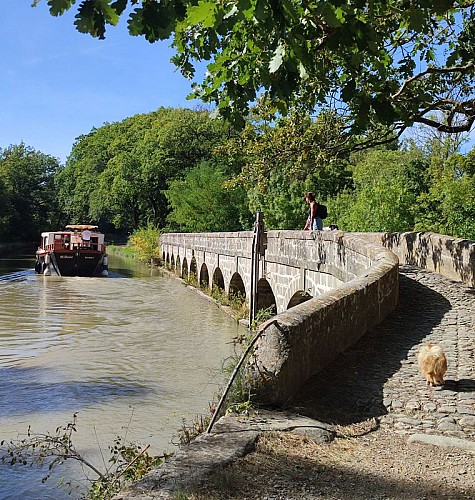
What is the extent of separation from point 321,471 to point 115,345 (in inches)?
444

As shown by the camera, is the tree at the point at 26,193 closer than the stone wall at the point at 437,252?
No

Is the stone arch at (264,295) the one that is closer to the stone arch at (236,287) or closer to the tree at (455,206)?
the stone arch at (236,287)

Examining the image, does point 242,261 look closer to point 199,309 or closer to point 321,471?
point 199,309

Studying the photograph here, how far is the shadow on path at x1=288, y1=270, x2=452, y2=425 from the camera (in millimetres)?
4684

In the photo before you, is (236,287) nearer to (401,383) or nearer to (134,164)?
(401,383)

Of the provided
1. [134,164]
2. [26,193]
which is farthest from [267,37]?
[26,193]

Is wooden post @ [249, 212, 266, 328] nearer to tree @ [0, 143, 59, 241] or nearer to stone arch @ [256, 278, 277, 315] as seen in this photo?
stone arch @ [256, 278, 277, 315]

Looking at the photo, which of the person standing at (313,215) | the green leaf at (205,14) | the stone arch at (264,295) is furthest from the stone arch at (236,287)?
the green leaf at (205,14)

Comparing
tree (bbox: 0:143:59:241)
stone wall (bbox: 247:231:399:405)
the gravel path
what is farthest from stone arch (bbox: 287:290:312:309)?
tree (bbox: 0:143:59:241)

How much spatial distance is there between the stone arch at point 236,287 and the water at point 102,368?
2.71 feet

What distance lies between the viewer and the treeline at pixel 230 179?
13.8 metres

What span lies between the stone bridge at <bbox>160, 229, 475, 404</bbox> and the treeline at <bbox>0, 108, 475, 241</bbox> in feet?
5.38

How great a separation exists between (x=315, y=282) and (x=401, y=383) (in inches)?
244

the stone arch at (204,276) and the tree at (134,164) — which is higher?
the tree at (134,164)
